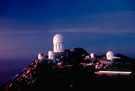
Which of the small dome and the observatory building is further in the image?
the small dome

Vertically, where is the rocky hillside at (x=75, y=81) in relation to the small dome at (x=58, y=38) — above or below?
below

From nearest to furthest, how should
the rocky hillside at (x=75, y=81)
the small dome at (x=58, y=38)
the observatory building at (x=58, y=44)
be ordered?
the rocky hillside at (x=75, y=81), the observatory building at (x=58, y=44), the small dome at (x=58, y=38)

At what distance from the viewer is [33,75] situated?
23.5 meters

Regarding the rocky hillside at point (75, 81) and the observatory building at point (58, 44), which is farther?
the observatory building at point (58, 44)

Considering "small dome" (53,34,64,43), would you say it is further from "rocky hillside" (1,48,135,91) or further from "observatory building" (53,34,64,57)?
"rocky hillside" (1,48,135,91)

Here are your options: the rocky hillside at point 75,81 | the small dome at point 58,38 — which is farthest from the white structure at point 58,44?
the rocky hillside at point 75,81

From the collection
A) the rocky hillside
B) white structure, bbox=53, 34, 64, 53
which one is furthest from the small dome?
the rocky hillside

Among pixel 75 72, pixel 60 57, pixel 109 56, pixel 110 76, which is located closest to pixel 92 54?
pixel 109 56

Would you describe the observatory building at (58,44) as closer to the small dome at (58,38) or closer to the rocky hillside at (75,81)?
the small dome at (58,38)

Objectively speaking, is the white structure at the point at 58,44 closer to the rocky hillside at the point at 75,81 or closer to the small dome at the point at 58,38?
the small dome at the point at 58,38

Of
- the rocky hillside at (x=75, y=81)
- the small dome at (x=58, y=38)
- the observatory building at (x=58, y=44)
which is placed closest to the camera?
the rocky hillside at (x=75, y=81)

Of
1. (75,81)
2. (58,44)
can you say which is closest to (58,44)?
(58,44)

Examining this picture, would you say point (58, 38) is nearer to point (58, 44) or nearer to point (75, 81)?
point (58, 44)

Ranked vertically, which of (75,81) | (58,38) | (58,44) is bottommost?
(75,81)
